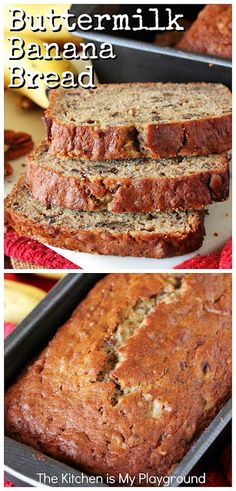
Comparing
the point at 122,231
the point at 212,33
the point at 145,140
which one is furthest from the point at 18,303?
the point at 212,33

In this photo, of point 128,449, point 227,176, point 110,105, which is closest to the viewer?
point 128,449

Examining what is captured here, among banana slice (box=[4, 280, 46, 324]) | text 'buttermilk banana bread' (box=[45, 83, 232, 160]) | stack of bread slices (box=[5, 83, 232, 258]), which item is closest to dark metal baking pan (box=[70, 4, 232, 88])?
text 'buttermilk banana bread' (box=[45, 83, 232, 160])

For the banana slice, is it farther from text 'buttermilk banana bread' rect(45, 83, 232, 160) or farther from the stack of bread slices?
text 'buttermilk banana bread' rect(45, 83, 232, 160)

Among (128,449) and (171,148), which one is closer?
(128,449)

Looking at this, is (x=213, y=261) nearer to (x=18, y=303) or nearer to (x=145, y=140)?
(x=145, y=140)

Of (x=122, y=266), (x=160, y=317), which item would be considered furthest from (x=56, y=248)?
(x=160, y=317)

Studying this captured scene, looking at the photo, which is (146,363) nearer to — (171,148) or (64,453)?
(64,453)

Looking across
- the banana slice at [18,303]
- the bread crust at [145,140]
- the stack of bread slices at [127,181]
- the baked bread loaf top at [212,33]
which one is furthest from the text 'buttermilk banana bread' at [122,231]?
the baked bread loaf top at [212,33]
